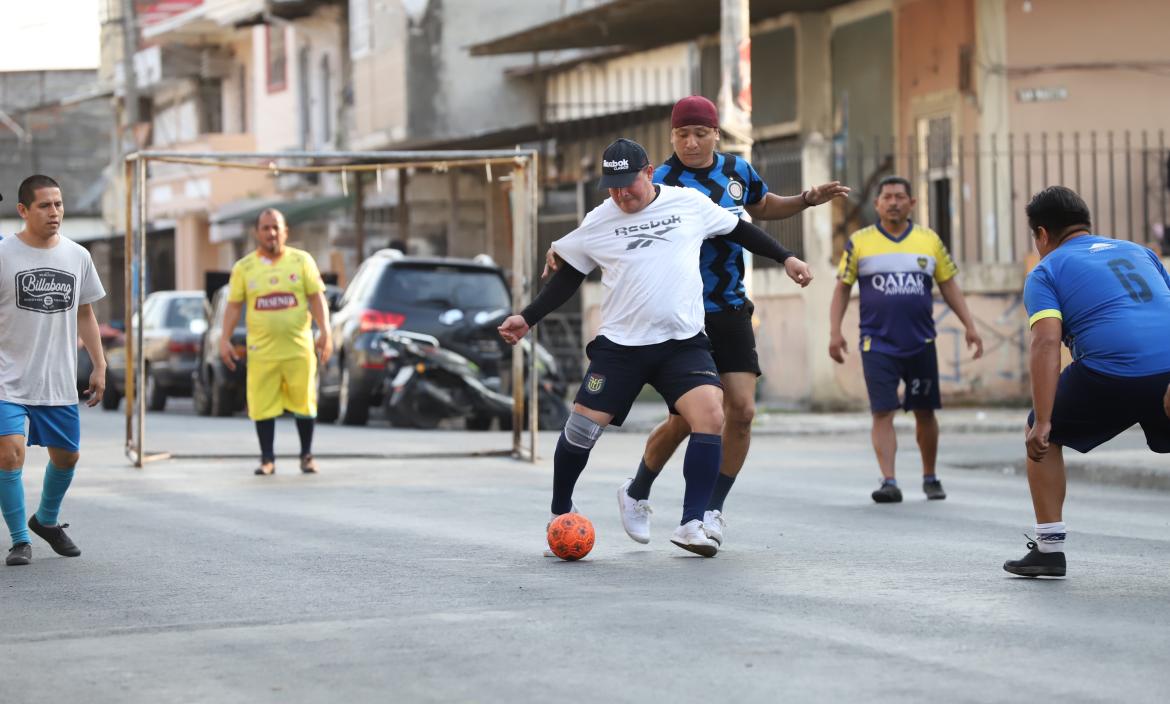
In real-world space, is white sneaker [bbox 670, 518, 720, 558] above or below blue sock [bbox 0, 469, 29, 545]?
below

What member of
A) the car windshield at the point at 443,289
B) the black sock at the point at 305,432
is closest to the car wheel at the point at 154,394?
the car windshield at the point at 443,289

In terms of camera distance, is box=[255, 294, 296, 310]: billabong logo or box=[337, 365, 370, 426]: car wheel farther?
box=[337, 365, 370, 426]: car wheel

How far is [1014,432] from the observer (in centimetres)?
1967

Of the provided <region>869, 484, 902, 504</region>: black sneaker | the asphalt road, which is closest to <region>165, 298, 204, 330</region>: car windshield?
the asphalt road

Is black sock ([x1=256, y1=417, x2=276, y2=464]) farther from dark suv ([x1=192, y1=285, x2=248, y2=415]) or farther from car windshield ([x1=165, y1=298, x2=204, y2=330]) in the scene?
car windshield ([x1=165, y1=298, x2=204, y2=330])

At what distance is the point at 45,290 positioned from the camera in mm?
9328

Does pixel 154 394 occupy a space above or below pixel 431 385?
below

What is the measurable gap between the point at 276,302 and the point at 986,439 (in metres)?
7.43

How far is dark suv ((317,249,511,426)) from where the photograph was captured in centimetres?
2033

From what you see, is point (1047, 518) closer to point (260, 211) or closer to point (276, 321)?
point (276, 321)

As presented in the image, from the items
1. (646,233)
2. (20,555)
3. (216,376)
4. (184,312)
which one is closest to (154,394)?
(184,312)

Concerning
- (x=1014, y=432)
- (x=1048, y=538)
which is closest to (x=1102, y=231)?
(x=1014, y=432)

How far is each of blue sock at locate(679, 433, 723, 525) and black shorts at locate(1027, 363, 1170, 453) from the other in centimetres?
149

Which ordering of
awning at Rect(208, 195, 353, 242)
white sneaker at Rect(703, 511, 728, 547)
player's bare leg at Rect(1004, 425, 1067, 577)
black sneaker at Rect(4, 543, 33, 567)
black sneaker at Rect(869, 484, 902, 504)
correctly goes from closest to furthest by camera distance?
player's bare leg at Rect(1004, 425, 1067, 577) → white sneaker at Rect(703, 511, 728, 547) → black sneaker at Rect(4, 543, 33, 567) → black sneaker at Rect(869, 484, 902, 504) → awning at Rect(208, 195, 353, 242)
